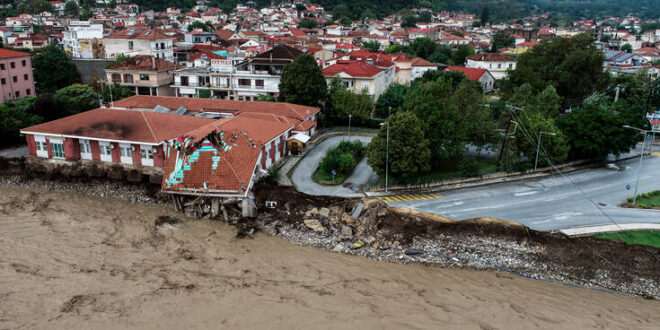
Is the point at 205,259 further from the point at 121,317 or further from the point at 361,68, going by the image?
the point at 361,68

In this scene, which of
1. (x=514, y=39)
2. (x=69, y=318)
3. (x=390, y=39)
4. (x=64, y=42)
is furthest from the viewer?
(x=514, y=39)

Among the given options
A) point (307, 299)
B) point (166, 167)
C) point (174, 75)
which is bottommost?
point (307, 299)

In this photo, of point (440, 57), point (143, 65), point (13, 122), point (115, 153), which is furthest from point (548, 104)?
point (440, 57)

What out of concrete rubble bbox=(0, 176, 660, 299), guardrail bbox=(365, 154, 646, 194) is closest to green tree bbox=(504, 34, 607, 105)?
guardrail bbox=(365, 154, 646, 194)

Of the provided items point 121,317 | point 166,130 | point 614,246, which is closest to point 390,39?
point 166,130

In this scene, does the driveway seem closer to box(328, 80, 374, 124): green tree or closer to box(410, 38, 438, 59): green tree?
box(328, 80, 374, 124): green tree
